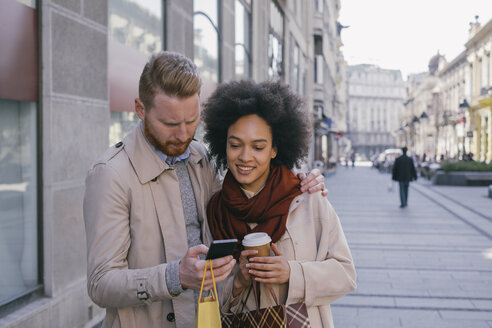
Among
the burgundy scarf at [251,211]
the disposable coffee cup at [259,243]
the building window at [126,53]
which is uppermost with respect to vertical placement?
the building window at [126,53]

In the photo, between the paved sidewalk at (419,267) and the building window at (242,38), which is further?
the building window at (242,38)

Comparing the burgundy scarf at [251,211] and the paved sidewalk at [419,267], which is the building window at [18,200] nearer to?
the burgundy scarf at [251,211]

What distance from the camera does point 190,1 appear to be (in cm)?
823

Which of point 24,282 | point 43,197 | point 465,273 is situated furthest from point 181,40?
point 465,273

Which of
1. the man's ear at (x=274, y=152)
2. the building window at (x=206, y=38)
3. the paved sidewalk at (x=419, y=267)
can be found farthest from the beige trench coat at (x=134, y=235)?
the building window at (x=206, y=38)

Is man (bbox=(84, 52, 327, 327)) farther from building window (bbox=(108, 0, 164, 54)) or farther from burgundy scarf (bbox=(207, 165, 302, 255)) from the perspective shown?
building window (bbox=(108, 0, 164, 54))

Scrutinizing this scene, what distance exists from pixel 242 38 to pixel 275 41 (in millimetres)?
5112

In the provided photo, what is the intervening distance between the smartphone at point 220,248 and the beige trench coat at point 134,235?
22cm

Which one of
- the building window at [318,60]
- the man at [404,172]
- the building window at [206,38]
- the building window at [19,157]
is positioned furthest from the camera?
the building window at [318,60]

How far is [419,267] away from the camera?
7.39m

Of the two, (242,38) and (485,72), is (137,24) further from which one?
(485,72)

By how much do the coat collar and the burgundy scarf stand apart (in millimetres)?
309

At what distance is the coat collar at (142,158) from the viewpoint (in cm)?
205

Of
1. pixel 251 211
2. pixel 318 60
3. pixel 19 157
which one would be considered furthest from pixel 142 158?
pixel 318 60
